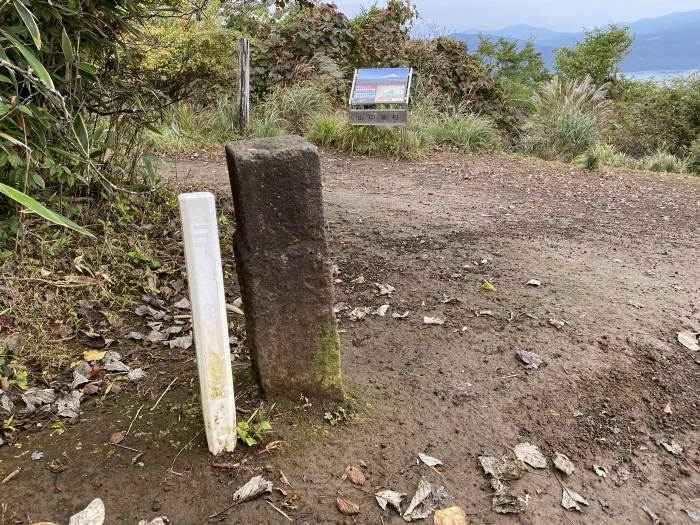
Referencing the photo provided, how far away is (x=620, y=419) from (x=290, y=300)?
155 centimetres

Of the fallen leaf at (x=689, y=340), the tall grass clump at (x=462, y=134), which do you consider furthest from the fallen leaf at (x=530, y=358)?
the tall grass clump at (x=462, y=134)

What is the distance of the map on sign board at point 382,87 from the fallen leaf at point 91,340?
647 centimetres

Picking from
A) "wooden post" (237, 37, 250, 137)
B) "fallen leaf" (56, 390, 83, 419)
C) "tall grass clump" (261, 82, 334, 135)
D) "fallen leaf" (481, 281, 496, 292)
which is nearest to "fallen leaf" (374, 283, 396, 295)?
"fallen leaf" (481, 281, 496, 292)

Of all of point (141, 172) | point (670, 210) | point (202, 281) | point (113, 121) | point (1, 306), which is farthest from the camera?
point (670, 210)

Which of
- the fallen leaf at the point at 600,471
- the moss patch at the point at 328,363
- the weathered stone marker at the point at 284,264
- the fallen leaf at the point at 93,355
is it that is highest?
the weathered stone marker at the point at 284,264

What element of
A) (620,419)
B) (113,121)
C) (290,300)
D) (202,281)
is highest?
(113,121)

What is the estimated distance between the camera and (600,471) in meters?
2.09

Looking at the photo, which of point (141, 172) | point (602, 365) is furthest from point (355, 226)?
point (602, 365)

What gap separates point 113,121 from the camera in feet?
11.6

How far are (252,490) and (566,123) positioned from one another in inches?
363

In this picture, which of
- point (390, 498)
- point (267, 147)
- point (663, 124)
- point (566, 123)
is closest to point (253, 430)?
point (390, 498)

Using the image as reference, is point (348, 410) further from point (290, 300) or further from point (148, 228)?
point (148, 228)

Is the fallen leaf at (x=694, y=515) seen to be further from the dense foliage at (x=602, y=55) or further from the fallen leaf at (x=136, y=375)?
the dense foliage at (x=602, y=55)

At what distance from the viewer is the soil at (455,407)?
1822 mm
